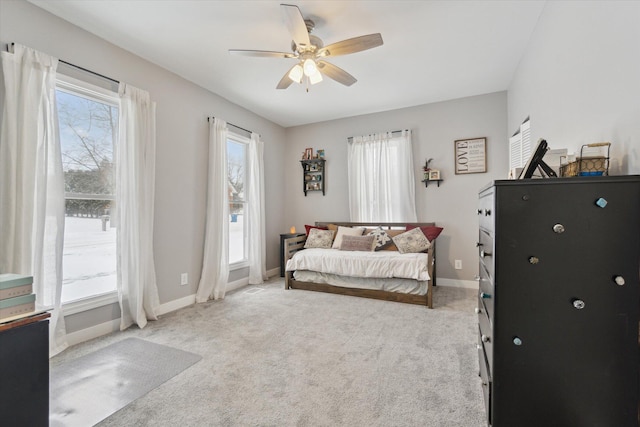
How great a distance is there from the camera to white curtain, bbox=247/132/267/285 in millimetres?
4254

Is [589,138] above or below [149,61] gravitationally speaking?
below

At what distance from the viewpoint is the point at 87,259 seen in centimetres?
247

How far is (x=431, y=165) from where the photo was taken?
13.6ft

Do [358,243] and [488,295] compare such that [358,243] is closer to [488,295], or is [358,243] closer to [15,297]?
[488,295]

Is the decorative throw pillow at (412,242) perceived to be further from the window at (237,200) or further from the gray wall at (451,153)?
the window at (237,200)

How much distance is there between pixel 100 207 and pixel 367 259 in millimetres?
2819

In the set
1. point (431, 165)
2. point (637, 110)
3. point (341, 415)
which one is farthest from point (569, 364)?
point (431, 165)

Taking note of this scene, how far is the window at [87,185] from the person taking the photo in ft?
7.66

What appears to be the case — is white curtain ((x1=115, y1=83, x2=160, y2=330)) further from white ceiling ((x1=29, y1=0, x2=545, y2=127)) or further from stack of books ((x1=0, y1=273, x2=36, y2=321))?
stack of books ((x1=0, y1=273, x2=36, y2=321))

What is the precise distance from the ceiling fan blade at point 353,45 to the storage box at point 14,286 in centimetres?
231

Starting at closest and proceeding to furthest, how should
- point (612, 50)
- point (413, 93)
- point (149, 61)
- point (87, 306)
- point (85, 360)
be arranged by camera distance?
point (612, 50) → point (85, 360) → point (87, 306) → point (149, 61) → point (413, 93)

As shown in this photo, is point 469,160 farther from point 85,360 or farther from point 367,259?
point 85,360

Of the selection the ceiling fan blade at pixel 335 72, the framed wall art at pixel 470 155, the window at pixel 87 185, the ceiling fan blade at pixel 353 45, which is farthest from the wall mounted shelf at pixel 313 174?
the window at pixel 87 185

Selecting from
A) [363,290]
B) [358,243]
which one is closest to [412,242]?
[358,243]
